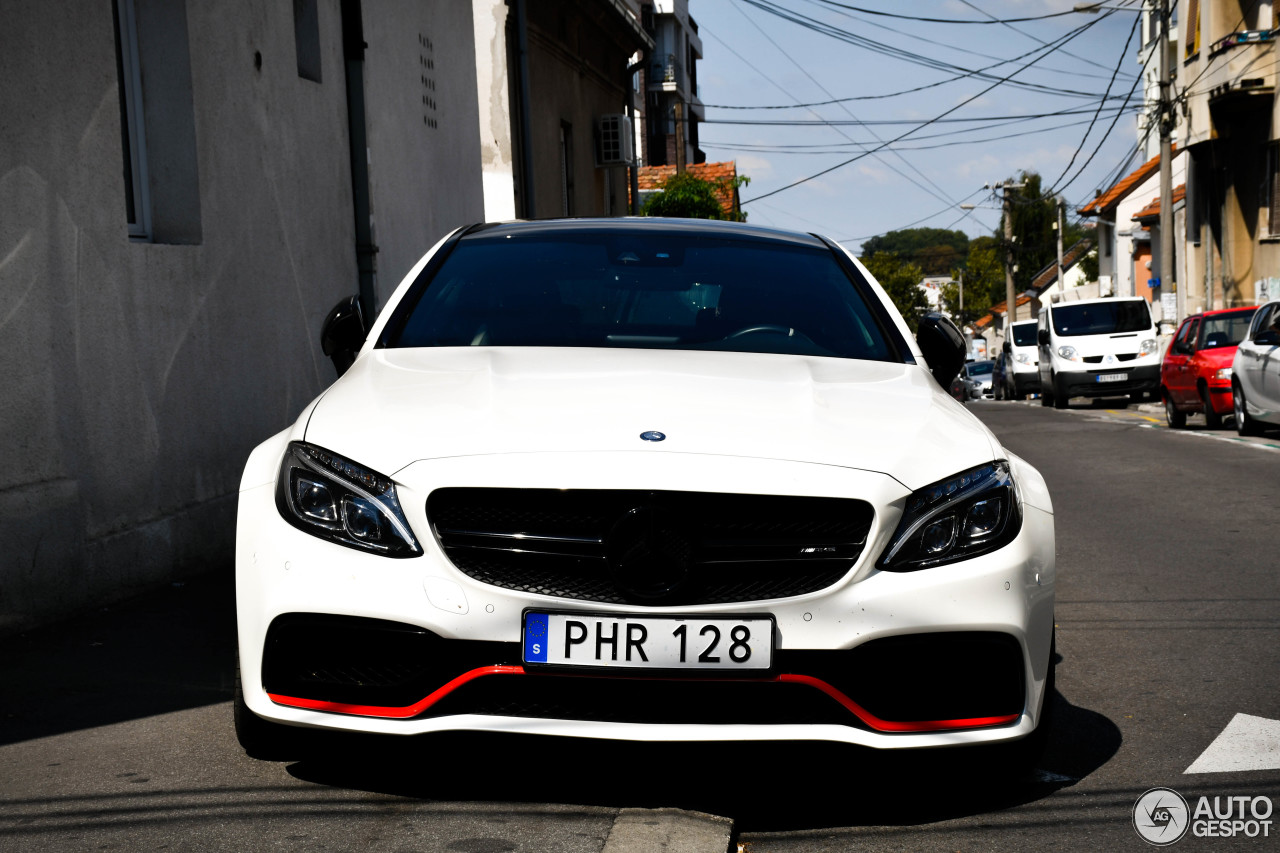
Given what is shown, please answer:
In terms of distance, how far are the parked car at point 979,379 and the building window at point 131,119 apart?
126ft

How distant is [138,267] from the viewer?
23.7 feet

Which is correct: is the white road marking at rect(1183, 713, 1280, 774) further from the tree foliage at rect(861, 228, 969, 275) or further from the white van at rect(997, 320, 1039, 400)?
the tree foliage at rect(861, 228, 969, 275)

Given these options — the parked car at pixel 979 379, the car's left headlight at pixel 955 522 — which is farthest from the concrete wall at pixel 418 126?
the parked car at pixel 979 379

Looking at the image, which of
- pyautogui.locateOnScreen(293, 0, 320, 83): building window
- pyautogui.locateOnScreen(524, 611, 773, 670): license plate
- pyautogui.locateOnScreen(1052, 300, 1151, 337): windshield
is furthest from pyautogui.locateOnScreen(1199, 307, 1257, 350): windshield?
pyautogui.locateOnScreen(524, 611, 773, 670): license plate

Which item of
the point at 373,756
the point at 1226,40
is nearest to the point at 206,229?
the point at 373,756

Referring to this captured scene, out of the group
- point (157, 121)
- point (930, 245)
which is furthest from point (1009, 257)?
point (930, 245)

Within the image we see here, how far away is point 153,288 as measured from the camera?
7379mm

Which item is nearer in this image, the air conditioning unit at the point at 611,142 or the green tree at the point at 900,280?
the air conditioning unit at the point at 611,142

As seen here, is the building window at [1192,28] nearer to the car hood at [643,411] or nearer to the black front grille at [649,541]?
the car hood at [643,411]

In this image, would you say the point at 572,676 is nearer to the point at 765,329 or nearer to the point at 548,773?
the point at 548,773

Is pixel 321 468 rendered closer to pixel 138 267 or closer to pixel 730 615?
pixel 730 615

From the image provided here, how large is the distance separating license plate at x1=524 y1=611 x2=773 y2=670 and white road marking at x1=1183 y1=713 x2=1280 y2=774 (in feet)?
5.11

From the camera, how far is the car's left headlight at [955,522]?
3.50 m

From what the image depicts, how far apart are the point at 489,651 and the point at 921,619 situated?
0.99 metres
